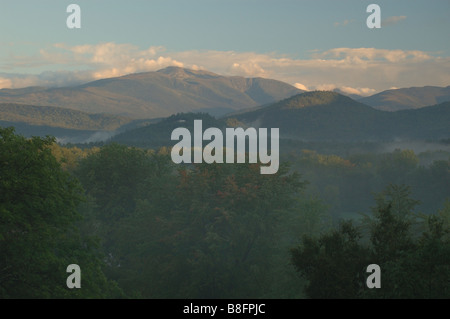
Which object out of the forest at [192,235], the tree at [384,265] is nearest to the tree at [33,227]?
the forest at [192,235]

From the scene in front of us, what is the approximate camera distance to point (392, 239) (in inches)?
884

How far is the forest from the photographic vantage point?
71.5 ft

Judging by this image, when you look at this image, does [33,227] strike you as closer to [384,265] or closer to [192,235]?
[384,265]

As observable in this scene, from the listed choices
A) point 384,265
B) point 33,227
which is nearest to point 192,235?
point 33,227

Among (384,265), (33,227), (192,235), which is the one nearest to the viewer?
(384,265)

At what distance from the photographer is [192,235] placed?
145 ft

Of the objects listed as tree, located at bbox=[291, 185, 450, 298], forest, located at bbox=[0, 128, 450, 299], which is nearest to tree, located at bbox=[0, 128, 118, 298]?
forest, located at bbox=[0, 128, 450, 299]

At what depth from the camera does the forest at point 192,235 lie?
2180 cm

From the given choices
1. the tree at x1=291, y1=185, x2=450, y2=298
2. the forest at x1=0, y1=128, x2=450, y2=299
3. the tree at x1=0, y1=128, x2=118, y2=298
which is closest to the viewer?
the tree at x1=291, y1=185, x2=450, y2=298

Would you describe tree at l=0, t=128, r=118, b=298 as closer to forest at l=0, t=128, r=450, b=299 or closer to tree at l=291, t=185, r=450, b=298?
forest at l=0, t=128, r=450, b=299

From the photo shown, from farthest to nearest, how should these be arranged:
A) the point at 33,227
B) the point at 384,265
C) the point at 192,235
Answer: the point at 192,235 → the point at 33,227 → the point at 384,265

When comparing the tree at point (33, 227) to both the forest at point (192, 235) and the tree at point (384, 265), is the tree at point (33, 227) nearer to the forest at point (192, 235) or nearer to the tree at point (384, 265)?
the forest at point (192, 235)
